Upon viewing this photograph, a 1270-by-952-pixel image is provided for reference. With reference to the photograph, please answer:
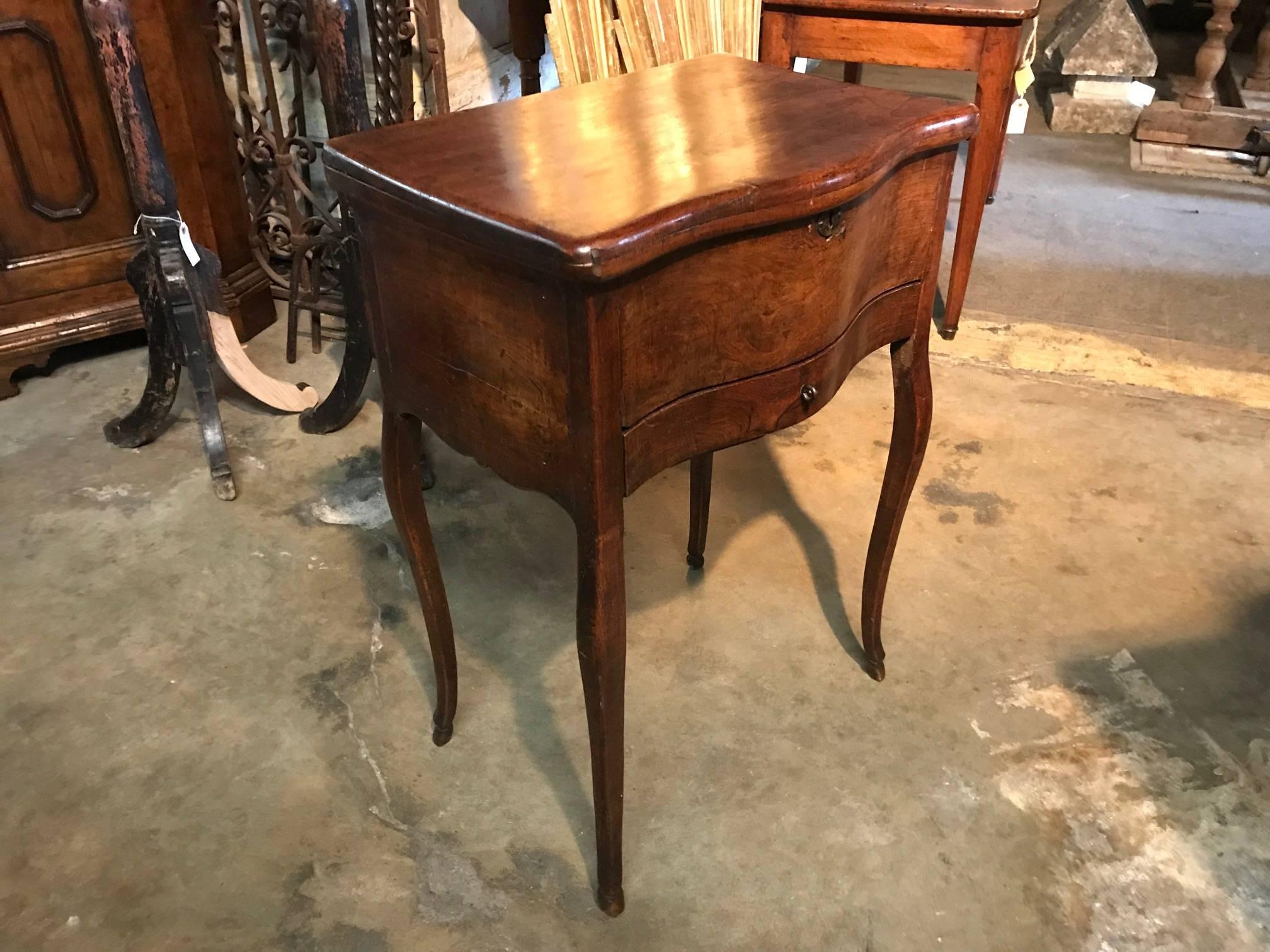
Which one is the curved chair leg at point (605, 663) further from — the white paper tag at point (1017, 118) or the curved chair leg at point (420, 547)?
the white paper tag at point (1017, 118)

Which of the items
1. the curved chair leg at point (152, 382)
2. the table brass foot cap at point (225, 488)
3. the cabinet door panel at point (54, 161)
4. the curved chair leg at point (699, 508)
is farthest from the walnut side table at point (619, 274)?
the cabinet door panel at point (54, 161)

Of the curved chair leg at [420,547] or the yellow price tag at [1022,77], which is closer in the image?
the curved chair leg at [420,547]

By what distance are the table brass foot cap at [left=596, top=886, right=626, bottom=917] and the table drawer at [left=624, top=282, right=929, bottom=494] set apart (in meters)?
0.54

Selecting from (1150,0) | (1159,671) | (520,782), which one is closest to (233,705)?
(520,782)

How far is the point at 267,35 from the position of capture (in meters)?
2.46

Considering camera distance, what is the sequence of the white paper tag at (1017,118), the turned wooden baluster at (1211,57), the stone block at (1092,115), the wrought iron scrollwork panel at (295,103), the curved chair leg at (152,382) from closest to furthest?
the curved chair leg at (152,382), the wrought iron scrollwork panel at (295,103), the turned wooden baluster at (1211,57), the white paper tag at (1017,118), the stone block at (1092,115)

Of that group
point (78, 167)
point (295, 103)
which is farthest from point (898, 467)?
point (78, 167)

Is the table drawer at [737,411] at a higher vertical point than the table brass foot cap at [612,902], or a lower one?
higher

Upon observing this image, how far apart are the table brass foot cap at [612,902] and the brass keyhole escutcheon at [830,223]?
2.66ft

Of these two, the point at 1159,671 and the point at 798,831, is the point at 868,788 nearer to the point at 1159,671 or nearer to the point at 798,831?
the point at 798,831

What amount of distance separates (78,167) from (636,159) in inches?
72.9

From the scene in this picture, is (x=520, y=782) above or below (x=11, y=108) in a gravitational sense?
below

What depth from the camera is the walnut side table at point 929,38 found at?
2.12 m

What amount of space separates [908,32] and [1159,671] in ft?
4.73
